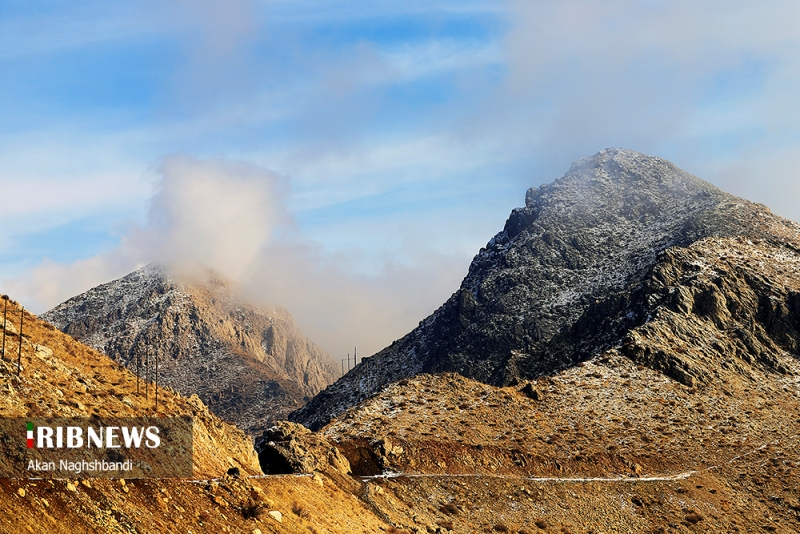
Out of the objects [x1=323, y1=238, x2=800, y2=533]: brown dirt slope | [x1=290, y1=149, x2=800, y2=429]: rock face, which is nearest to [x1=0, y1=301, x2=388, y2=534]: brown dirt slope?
[x1=323, y1=238, x2=800, y2=533]: brown dirt slope

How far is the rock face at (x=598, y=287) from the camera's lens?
102 meters

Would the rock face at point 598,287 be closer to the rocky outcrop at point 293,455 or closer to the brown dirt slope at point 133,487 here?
the rocky outcrop at point 293,455

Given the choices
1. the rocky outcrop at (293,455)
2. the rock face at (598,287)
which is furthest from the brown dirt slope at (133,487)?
the rock face at (598,287)

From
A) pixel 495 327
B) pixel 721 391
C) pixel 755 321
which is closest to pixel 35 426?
pixel 721 391

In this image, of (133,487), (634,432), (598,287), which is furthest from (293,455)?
(598,287)

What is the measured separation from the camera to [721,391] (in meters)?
86.2

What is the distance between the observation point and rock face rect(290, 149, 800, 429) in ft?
333

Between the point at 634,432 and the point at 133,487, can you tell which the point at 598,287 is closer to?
the point at 634,432

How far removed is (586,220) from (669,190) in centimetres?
1864

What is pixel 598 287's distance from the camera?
12350cm

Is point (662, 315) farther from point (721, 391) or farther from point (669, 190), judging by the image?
point (669, 190)

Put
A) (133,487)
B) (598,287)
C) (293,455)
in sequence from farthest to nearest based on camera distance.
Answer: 1. (598,287)
2. (293,455)
3. (133,487)

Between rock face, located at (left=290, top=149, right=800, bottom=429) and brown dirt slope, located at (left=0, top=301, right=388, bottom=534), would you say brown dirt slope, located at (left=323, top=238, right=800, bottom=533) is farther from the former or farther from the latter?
brown dirt slope, located at (left=0, top=301, right=388, bottom=534)

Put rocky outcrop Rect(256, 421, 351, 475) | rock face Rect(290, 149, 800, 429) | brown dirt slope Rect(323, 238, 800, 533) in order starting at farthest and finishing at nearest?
rock face Rect(290, 149, 800, 429) → brown dirt slope Rect(323, 238, 800, 533) → rocky outcrop Rect(256, 421, 351, 475)
